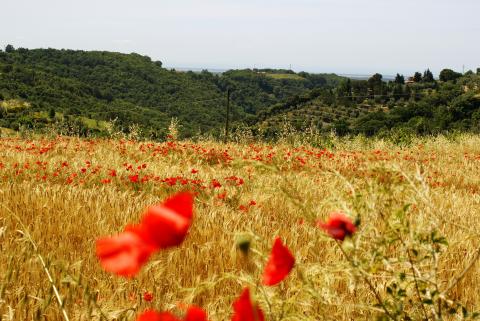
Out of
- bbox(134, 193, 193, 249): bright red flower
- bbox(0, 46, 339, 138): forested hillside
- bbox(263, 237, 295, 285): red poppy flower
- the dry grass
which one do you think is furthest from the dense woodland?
bbox(134, 193, 193, 249): bright red flower

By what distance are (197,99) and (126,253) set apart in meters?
115

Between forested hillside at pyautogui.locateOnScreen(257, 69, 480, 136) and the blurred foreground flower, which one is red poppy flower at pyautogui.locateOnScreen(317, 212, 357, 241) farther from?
forested hillside at pyautogui.locateOnScreen(257, 69, 480, 136)

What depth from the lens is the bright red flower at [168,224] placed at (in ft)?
1.48

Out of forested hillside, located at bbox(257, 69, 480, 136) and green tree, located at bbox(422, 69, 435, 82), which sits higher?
green tree, located at bbox(422, 69, 435, 82)

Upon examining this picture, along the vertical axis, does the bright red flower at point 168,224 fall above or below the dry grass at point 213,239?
above

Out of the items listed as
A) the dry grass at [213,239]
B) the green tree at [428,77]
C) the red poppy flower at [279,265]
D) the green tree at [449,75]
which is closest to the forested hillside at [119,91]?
the green tree at [428,77]

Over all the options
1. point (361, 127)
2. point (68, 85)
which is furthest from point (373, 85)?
point (68, 85)

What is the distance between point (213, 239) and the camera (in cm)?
276

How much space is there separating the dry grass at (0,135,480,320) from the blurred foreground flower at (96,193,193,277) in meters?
0.37

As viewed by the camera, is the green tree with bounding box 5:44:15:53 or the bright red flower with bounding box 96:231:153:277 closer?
the bright red flower with bounding box 96:231:153:277

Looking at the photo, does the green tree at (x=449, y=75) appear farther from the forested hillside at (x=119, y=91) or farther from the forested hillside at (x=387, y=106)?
the forested hillside at (x=119, y=91)

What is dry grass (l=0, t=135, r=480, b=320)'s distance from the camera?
4.58 feet

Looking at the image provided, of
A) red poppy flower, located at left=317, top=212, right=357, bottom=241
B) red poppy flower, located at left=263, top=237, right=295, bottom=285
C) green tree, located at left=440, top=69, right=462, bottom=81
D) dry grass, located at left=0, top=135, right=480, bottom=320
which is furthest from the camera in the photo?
green tree, located at left=440, top=69, right=462, bottom=81

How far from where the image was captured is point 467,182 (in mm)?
6457
